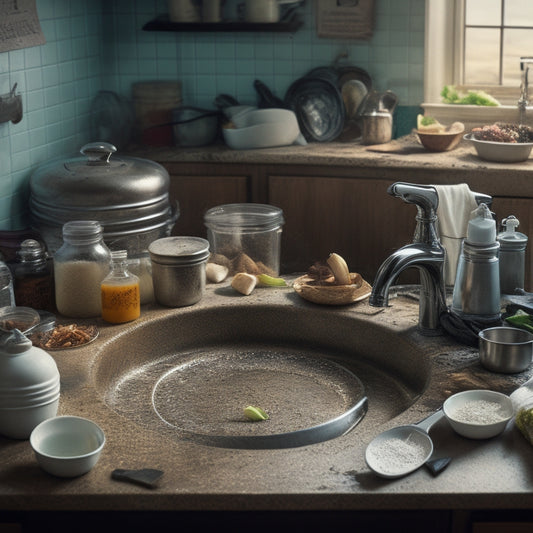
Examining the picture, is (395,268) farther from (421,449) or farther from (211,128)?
(211,128)

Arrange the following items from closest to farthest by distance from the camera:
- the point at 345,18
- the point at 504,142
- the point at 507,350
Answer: the point at 507,350, the point at 504,142, the point at 345,18

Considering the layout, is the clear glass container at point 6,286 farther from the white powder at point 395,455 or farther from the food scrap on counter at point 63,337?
the white powder at point 395,455

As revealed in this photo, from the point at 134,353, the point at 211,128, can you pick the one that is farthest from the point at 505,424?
the point at 211,128

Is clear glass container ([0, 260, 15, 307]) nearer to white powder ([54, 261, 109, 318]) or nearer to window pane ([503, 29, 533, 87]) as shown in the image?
white powder ([54, 261, 109, 318])

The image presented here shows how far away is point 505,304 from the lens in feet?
7.30

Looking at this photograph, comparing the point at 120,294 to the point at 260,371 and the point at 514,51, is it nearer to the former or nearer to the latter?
the point at 260,371

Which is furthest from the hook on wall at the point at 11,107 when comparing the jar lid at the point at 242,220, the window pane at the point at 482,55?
the window pane at the point at 482,55

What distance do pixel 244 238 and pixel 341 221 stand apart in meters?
1.23

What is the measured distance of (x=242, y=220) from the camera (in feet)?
8.61

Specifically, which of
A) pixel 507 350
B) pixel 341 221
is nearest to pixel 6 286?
pixel 507 350

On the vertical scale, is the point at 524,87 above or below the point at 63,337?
above

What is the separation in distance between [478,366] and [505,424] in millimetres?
317

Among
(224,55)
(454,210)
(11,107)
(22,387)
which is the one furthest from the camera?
(224,55)

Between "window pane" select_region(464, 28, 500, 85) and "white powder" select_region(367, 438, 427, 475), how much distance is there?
10.2 ft
